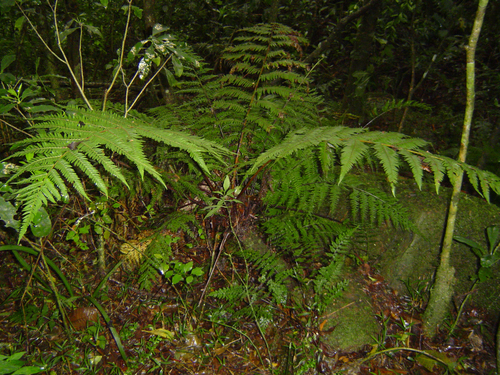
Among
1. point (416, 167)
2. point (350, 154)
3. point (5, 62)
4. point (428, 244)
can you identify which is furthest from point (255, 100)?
point (428, 244)

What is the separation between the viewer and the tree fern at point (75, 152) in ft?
2.87

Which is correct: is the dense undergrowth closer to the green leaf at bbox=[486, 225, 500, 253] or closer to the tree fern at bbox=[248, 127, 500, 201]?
the tree fern at bbox=[248, 127, 500, 201]

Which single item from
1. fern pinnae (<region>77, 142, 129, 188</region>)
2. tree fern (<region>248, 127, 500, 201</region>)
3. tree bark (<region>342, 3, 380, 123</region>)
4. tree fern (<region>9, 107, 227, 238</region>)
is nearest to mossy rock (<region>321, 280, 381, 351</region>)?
tree fern (<region>248, 127, 500, 201</region>)

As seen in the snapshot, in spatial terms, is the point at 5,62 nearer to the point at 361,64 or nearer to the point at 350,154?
the point at 350,154

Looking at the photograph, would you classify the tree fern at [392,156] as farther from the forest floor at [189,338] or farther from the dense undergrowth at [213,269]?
the forest floor at [189,338]

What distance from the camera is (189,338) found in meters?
1.76

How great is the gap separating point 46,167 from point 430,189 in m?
2.71

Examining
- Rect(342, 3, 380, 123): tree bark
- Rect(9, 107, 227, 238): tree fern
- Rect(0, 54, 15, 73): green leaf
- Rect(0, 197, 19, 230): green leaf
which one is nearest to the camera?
Rect(9, 107, 227, 238): tree fern

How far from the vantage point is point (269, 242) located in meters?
2.12

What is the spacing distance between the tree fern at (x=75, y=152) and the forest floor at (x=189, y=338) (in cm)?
106

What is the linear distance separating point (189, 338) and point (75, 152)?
138cm

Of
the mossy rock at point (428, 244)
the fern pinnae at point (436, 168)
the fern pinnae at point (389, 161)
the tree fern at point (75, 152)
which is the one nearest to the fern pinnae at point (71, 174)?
the tree fern at point (75, 152)

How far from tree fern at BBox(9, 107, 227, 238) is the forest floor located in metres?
1.06

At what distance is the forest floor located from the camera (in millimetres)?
1636
